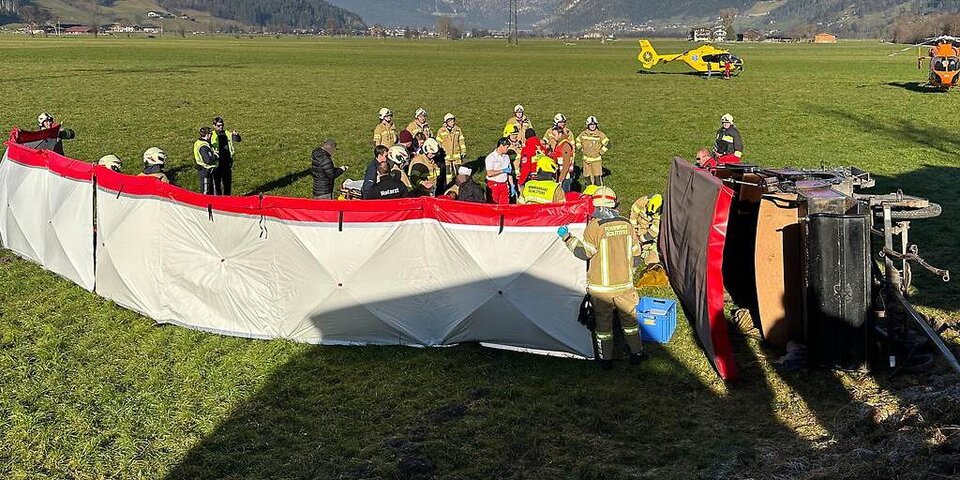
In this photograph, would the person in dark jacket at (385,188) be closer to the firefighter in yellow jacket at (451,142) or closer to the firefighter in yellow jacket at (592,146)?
the firefighter in yellow jacket at (451,142)

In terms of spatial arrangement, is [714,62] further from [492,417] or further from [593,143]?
[492,417]

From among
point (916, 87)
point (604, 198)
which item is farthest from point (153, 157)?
point (916, 87)

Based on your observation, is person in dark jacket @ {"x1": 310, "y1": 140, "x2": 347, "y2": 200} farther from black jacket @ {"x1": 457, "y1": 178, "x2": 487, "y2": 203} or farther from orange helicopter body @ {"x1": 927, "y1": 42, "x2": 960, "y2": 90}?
orange helicopter body @ {"x1": 927, "y1": 42, "x2": 960, "y2": 90}

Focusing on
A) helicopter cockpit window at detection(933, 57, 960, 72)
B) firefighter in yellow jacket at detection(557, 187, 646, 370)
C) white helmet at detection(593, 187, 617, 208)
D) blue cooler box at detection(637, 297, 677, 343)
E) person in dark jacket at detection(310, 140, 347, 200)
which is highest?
helicopter cockpit window at detection(933, 57, 960, 72)

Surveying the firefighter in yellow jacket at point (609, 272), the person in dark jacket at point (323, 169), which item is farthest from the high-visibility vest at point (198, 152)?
the firefighter in yellow jacket at point (609, 272)

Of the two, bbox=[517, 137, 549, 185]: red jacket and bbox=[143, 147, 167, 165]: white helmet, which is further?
bbox=[517, 137, 549, 185]: red jacket

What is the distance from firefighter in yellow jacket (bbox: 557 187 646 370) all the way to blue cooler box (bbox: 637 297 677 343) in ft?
2.42

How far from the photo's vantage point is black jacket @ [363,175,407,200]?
11633mm

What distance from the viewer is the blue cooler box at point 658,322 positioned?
941 cm

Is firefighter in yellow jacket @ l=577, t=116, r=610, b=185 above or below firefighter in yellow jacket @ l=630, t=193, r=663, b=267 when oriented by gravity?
above

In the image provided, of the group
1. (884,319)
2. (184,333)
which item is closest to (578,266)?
(884,319)

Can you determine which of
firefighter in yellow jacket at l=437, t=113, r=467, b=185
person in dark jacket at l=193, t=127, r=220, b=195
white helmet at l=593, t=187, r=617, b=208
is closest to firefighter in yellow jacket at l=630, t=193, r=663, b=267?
white helmet at l=593, t=187, r=617, b=208

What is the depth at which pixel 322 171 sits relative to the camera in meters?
14.2

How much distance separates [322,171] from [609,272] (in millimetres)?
7208
